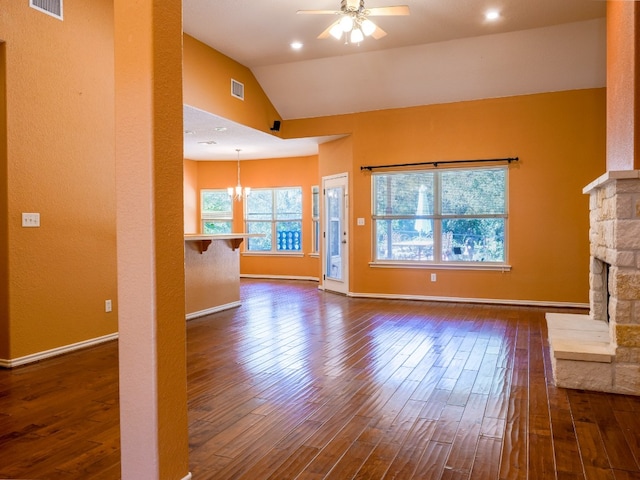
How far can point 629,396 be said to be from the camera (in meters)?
3.12

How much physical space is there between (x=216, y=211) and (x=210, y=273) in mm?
4909

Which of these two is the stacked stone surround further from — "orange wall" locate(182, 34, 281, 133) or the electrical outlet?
"orange wall" locate(182, 34, 281, 133)

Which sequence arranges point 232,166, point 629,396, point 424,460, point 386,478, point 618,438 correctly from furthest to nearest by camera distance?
1. point 232,166
2. point 629,396
3. point 618,438
4. point 424,460
5. point 386,478

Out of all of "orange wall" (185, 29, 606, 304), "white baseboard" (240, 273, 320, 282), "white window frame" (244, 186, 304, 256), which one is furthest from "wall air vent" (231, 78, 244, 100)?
"white baseboard" (240, 273, 320, 282)

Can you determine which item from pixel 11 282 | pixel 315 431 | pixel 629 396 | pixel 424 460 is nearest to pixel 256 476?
pixel 315 431

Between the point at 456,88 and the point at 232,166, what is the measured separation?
558 centimetres

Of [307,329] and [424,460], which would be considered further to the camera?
[307,329]

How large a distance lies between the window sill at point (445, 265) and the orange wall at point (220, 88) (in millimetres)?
2915

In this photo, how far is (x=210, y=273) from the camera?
604 cm

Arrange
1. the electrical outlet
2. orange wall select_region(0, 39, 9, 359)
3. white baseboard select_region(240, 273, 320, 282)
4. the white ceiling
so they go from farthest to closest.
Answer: white baseboard select_region(240, 273, 320, 282), the white ceiling, the electrical outlet, orange wall select_region(0, 39, 9, 359)

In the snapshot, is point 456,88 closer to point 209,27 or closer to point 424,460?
point 209,27

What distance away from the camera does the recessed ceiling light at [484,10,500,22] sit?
17.0 ft

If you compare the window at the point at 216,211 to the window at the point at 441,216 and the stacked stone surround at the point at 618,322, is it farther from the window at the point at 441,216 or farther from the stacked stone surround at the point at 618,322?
the stacked stone surround at the point at 618,322

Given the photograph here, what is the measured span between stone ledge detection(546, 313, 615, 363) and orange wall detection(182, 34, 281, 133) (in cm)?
478
